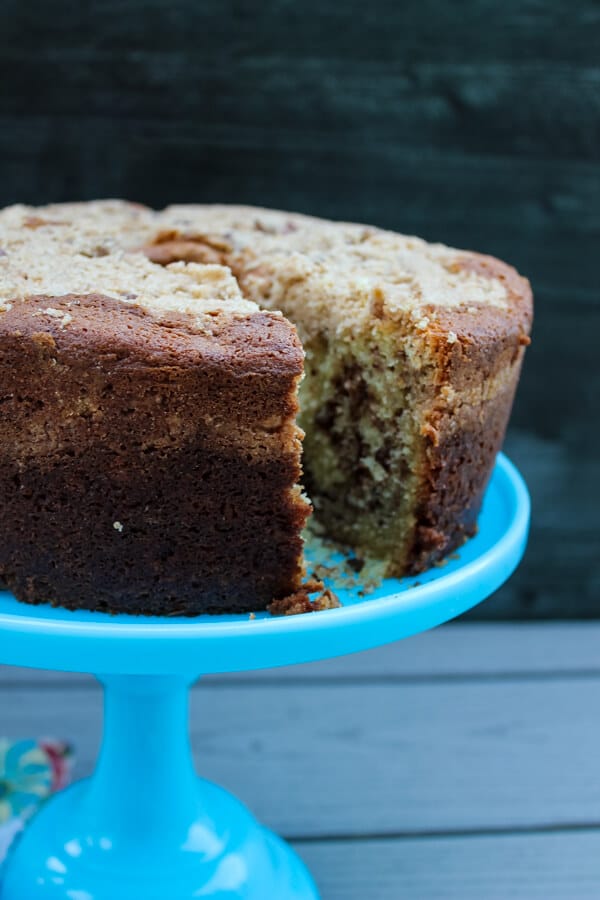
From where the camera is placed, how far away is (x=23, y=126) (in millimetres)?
2371

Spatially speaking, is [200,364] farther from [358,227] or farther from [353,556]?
[358,227]

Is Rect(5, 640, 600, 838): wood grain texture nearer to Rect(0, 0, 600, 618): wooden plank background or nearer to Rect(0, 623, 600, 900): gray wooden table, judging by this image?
Rect(0, 623, 600, 900): gray wooden table

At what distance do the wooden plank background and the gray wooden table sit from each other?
1.03 meters

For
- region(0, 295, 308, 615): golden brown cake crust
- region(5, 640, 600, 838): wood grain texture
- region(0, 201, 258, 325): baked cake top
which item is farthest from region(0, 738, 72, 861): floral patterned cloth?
region(0, 201, 258, 325): baked cake top

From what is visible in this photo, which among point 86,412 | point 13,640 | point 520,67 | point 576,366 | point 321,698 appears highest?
point 520,67

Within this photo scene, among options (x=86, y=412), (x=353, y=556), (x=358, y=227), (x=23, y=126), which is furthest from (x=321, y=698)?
(x=23, y=126)

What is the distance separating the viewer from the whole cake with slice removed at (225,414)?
1292 millimetres

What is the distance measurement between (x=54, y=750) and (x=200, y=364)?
4.08 feet

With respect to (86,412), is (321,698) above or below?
below

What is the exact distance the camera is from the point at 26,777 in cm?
206

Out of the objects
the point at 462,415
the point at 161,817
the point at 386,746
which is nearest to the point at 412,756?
the point at 386,746

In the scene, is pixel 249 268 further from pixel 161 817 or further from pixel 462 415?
pixel 161 817

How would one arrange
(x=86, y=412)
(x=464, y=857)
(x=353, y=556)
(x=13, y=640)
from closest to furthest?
(x=13, y=640), (x=86, y=412), (x=353, y=556), (x=464, y=857)

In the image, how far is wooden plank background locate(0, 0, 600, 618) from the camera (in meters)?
2.32
